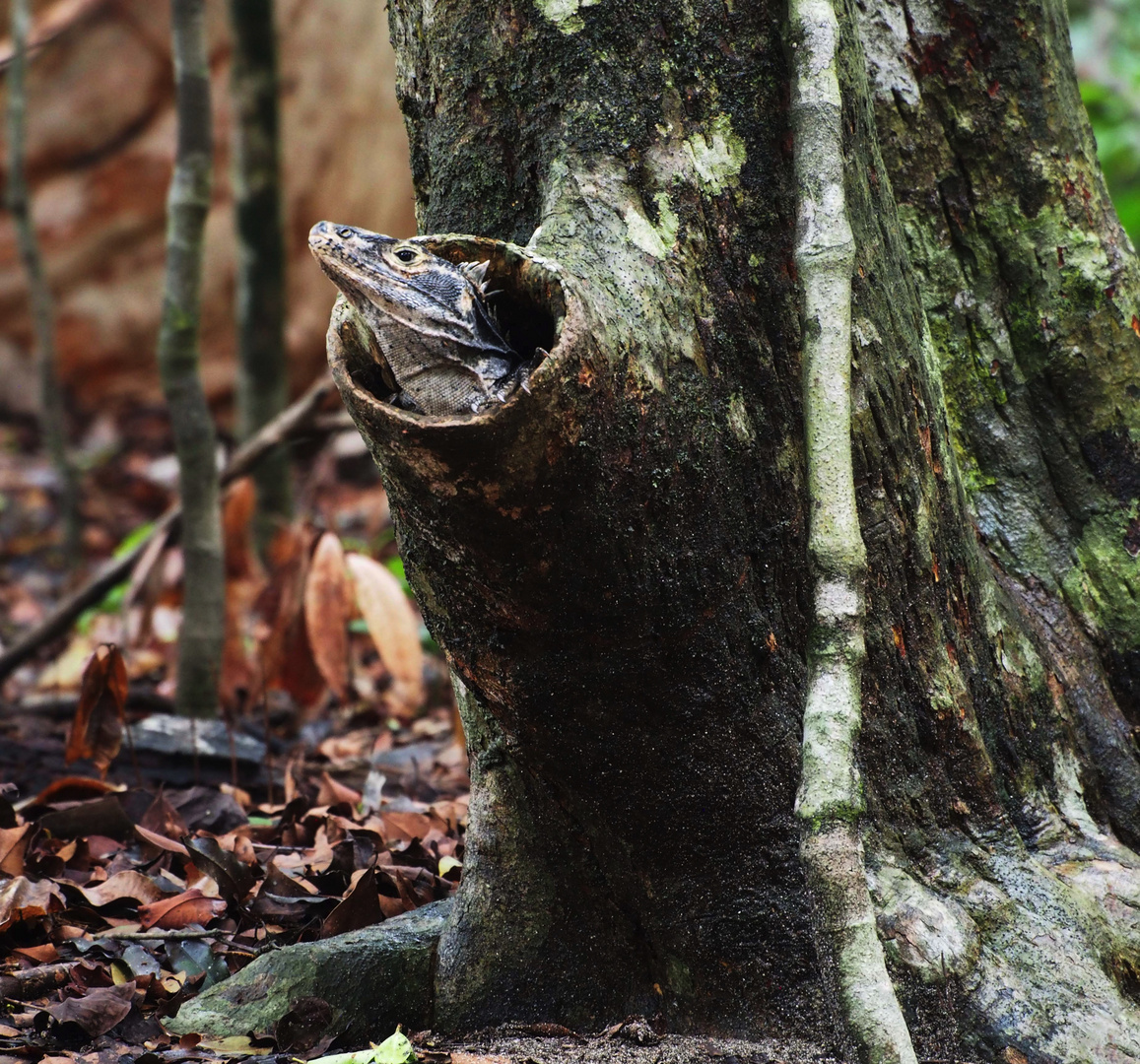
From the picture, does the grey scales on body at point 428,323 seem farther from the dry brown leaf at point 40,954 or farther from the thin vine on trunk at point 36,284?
the thin vine on trunk at point 36,284

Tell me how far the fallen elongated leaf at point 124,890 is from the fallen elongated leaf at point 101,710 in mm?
595

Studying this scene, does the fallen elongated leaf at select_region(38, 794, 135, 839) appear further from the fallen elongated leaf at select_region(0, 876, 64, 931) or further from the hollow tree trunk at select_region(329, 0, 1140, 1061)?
the hollow tree trunk at select_region(329, 0, 1140, 1061)

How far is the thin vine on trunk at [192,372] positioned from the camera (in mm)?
3928

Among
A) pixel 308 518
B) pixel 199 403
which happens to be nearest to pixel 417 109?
pixel 199 403

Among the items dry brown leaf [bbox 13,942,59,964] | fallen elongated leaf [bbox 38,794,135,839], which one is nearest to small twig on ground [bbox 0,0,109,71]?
fallen elongated leaf [bbox 38,794,135,839]

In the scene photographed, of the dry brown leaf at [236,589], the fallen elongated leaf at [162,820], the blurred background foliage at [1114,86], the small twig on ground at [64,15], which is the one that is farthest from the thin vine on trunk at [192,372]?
the small twig on ground at [64,15]

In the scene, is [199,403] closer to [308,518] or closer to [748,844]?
[308,518]

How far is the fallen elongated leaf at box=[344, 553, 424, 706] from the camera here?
405 centimetres

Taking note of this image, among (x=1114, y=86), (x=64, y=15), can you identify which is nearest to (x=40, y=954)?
(x=64, y=15)

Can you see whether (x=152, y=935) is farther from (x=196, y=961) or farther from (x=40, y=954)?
(x=40, y=954)

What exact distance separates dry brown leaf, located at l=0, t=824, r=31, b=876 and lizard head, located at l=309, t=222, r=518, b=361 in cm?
170

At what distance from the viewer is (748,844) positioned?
208 cm

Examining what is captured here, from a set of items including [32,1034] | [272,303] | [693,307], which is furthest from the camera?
[272,303]

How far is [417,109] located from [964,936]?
1.78 m
